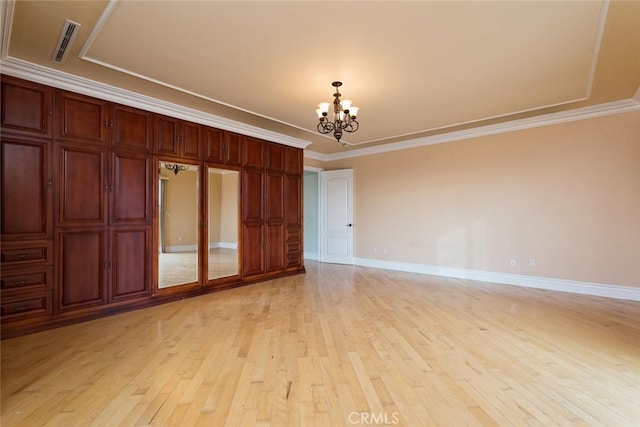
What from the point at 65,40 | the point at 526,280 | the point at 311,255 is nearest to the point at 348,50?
the point at 65,40

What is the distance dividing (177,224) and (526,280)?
5621mm

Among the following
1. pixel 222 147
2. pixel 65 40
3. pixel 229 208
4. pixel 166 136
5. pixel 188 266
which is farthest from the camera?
pixel 229 208

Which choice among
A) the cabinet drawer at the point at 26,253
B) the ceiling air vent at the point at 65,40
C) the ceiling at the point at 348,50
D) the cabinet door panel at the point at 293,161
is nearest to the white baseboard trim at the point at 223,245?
the cabinet door panel at the point at 293,161

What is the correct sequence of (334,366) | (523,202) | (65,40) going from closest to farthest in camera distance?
(334,366), (65,40), (523,202)

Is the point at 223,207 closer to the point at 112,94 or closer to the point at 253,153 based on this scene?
the point at 253,153

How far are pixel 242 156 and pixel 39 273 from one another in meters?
2.97

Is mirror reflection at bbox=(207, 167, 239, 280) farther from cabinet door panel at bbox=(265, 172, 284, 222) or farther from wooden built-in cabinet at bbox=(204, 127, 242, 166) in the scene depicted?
cabinet door panel at bbox=(265, 172, 284, 222)

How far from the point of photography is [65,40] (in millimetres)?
2578

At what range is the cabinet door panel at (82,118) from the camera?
3227 millimetres

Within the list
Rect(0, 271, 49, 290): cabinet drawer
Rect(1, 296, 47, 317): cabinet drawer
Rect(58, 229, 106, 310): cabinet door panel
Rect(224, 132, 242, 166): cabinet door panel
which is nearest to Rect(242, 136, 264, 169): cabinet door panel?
Rect(224, 132, 242, 166): cabinet door panel

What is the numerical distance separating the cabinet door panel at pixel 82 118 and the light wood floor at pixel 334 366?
2113mm

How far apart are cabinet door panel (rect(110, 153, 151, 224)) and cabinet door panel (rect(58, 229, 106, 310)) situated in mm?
330

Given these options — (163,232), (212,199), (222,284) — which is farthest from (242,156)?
(222,284)

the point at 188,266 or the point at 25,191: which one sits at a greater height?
the point at 25,191
